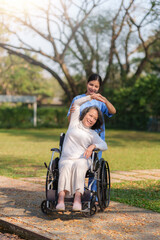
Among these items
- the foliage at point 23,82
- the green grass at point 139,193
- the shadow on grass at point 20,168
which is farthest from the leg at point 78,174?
the foliage at point 23,82

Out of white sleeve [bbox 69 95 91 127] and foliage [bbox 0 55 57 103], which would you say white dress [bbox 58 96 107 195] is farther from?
foliage [bbox 0 55 57 103]

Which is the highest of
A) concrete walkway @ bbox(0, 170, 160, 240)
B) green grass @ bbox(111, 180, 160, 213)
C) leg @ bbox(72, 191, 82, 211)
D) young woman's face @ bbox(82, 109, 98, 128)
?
young woman's face @ bbox(82, 109, 98, 128)

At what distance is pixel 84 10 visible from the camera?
27109mm

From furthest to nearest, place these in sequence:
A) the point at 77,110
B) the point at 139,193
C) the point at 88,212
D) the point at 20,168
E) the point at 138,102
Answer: the point at 138,102 → the point at 20,168 → the point at 139,193 → the point at 77,110 → the point at 88,212

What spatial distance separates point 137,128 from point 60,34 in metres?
9.64

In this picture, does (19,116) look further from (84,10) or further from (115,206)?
(115,206)

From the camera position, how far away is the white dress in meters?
4.96

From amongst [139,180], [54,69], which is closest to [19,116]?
[54,69]

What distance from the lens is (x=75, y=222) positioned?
15.8 ft

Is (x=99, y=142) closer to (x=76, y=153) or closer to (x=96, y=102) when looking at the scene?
(x=76, y=153)

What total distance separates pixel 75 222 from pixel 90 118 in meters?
1.32

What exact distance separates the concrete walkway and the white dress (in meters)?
0.40

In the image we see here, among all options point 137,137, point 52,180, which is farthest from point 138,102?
point 52,180

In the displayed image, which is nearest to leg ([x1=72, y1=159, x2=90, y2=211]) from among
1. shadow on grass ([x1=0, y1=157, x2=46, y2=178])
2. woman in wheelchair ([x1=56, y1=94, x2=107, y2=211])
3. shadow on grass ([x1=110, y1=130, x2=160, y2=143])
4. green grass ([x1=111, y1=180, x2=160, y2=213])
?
woman in wheelchair ([x1=56, y1=94, x2=107, y2=211])
